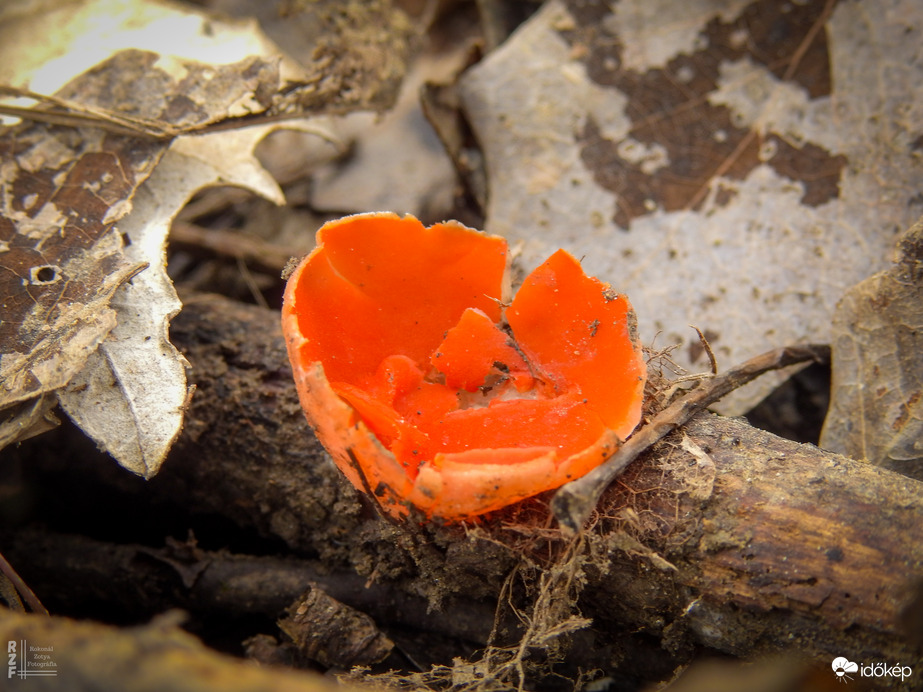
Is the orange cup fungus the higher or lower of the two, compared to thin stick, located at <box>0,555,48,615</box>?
higher

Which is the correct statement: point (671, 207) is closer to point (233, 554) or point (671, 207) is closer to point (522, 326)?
point (522, 326)

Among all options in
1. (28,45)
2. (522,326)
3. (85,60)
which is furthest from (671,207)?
(28,45)

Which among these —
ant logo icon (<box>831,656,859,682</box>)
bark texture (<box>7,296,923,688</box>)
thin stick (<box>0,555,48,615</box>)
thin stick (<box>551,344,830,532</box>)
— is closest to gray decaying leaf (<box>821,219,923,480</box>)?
thin stick (<box>551,344,830,532</box>)

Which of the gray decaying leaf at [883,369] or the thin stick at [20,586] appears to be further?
the gray decaying leaf at [883,369]

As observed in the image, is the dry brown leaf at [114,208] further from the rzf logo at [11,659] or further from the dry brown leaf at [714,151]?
the dry brown leaf at [714,151]

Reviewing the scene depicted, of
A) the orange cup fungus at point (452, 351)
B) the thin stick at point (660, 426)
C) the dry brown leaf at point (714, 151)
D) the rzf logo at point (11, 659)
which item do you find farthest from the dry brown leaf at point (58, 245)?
the dry brown leaf at point (714, 151)

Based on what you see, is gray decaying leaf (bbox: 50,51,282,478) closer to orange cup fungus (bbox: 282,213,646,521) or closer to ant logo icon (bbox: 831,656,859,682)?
orange cup fungus (bbox: 282,213,646,521)

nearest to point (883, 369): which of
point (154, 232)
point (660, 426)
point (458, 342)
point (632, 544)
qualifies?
point (660, 426)
